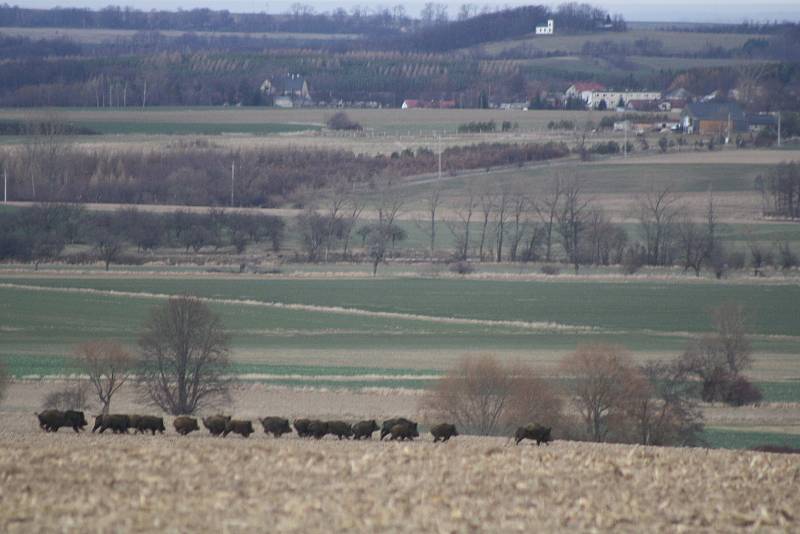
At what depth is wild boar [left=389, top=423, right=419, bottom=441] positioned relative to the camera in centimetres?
1670

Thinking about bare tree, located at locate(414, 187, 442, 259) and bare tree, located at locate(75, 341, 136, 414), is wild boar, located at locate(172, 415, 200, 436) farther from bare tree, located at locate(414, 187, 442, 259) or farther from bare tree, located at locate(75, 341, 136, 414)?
bare tree, located at locate(414, 187, 442, 259)

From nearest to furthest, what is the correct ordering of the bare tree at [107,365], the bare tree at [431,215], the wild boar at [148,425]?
the wild boar at [148,425] < the bare tree at [107,365] < the bare tree at [431,215]

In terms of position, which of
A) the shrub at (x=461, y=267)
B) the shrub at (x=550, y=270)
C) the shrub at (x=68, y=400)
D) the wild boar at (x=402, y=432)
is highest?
the wild boar at (x=402, y=432)

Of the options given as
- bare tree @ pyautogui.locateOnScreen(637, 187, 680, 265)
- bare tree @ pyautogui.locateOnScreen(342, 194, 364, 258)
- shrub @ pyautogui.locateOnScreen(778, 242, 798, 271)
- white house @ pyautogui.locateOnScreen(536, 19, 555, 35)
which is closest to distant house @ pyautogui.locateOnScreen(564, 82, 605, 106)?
white house @ pyautogui.locateOnScreen(536, 19, 555, 35)

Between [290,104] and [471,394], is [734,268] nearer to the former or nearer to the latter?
[471,394]

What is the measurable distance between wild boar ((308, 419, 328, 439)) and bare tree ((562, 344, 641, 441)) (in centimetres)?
664

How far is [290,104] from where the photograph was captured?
120875 millimetres

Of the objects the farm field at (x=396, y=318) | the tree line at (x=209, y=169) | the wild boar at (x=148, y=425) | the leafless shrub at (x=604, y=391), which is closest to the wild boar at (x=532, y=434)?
the wild boar at (x=148, y=425)

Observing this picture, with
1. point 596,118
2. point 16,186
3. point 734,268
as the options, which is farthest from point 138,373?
point 596,118

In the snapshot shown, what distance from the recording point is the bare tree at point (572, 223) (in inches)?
2251

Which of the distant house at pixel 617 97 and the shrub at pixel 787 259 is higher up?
the distant house at pixel 617 97

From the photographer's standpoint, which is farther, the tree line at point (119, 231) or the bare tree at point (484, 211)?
the bare tree at point (484, 211)

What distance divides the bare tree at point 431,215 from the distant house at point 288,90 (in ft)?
166

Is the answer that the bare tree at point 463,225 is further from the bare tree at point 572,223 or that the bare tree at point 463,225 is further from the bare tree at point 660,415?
the bare tree at point 660,415
